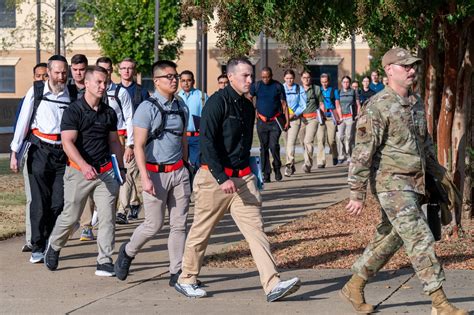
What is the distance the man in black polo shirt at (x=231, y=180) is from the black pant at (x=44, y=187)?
245cm

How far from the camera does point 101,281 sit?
973 centimetres

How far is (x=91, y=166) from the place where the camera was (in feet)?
32.9

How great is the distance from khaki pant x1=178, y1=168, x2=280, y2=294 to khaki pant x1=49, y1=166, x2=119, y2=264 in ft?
3.93

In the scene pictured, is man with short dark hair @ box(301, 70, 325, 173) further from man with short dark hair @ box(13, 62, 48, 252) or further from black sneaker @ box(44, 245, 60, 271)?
black sneaker @ box(44, 245, 60, 271)

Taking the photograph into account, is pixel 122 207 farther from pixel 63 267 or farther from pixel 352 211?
pixel 352 211

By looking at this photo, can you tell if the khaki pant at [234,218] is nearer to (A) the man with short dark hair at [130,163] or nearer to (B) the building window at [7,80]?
A: (A) the man with short dark hair at [130,163]

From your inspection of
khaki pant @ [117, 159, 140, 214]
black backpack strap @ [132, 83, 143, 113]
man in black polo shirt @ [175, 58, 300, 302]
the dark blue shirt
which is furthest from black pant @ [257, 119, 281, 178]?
man in black polo shirt @ [175, 58, 300, 302]

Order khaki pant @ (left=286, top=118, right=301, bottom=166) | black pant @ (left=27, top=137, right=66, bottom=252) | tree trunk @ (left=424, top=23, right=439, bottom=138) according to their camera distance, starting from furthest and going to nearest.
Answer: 1. khaki pant @ (left=286, top=118, right=301, bottom=166)
2. tree trunk @ (left=424, top=23, right=439, bottom=138)
3. black pant @ (left=27, top=137, right=66, bottom=252)

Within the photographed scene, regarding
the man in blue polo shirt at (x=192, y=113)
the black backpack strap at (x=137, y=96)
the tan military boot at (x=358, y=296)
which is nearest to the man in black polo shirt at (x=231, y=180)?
the tan military boot at (x=358, y=296)

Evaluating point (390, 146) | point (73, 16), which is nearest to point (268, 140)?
point (390, 146)

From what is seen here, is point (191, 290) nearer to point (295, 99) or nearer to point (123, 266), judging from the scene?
point (123, 266)

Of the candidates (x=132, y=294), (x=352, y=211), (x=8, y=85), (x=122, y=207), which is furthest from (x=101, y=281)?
(x=8, y=85)

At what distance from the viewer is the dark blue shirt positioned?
18.6m

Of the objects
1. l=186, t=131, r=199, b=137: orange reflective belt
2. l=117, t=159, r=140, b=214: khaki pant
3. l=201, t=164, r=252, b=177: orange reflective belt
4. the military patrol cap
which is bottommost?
l=117, t=159, r=140, b=214: khaki pant
